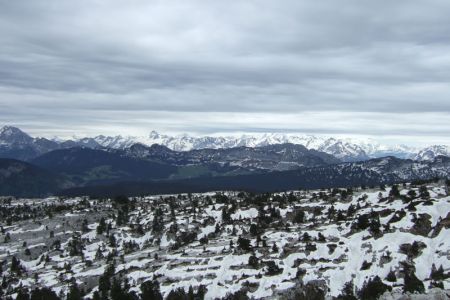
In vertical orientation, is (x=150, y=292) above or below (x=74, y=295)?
above

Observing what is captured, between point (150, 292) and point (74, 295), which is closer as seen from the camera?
point (150, 292)

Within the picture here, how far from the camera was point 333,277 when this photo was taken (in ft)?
490

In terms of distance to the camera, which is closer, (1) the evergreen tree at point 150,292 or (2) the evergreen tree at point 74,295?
(1) the evergreen tree at point 150,292

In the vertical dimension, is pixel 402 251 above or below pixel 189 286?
above

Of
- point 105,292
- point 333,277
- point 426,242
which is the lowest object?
point 105,292

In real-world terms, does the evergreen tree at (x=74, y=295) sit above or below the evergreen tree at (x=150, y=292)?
below

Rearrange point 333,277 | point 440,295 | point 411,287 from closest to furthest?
1. point 440,295
2. point 411,287
3. point 333,277

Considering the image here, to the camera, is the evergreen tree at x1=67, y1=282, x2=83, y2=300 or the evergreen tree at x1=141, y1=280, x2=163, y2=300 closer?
the evergreen tree at x1=141, y1=280, x2=163, y2=300

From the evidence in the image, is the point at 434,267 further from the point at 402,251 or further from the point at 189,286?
the point at 189,286

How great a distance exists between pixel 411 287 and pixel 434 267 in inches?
916

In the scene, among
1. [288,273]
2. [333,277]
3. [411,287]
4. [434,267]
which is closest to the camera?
[411,287]

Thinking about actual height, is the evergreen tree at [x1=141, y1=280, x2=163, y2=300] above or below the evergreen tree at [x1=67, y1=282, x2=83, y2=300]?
above

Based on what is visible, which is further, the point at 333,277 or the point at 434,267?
the point at 333,277

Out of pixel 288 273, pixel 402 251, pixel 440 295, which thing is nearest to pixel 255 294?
pixel 288 273
